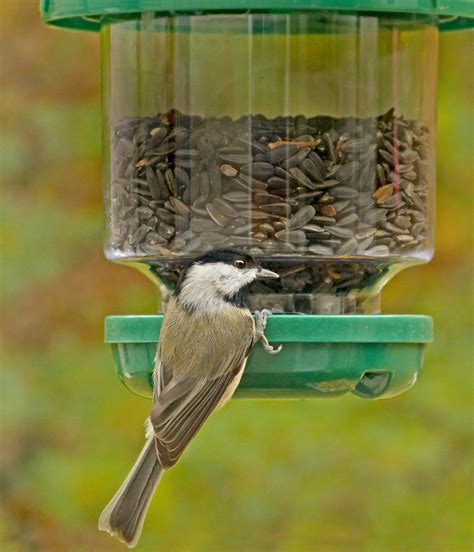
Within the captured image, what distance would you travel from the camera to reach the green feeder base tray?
4.27 metres

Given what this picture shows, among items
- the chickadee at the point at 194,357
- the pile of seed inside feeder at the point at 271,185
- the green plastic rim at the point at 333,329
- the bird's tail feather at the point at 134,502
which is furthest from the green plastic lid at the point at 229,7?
the bird's tail feather at the point at 134,502

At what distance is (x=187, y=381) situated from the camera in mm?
4449

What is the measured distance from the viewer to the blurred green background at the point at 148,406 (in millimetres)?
6422

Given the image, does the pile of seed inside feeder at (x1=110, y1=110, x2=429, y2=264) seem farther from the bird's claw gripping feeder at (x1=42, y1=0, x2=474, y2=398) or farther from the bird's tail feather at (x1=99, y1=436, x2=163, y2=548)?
the bird's tail feather at (x1=99, y1=436, x2=163, y2=548)

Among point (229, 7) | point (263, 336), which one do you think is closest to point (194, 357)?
point (263, 336)

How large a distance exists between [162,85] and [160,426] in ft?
4.12

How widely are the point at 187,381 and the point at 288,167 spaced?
84cm

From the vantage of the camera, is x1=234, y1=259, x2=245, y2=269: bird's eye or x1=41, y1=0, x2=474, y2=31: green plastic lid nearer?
x1=41, y1=0, x2=474, y2=31: green plastic lid

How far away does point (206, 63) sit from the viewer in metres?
4.54

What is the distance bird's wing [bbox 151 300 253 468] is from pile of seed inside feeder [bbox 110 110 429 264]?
344mm

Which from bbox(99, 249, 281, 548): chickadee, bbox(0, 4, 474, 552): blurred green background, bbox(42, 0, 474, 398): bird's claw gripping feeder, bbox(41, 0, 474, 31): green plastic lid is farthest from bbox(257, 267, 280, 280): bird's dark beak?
bbox(0, 4, 474, 552): blurred green background

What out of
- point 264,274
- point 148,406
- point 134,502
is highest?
point 264,274

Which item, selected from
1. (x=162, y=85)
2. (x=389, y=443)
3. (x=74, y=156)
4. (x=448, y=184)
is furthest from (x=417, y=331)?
(x=74, y=156)

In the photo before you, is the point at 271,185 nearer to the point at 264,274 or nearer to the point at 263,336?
the point at 264,274
